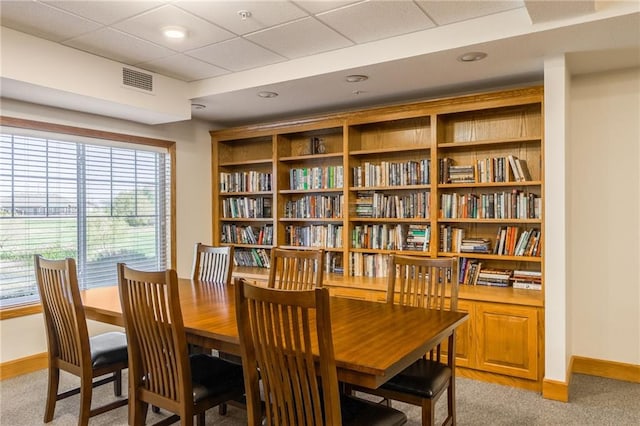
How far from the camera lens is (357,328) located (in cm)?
209

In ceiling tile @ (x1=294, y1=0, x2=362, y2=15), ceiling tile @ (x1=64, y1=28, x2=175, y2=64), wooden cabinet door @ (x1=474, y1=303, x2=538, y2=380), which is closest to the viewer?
ceiling tile @ (x1=294, y1=0, x2=362, y2=15)

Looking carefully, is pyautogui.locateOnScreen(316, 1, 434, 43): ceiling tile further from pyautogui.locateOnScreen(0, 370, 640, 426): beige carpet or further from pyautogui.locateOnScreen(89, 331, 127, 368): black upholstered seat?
pyautogui.locateOnScreen(0, 370, 640, 426): beige carpet

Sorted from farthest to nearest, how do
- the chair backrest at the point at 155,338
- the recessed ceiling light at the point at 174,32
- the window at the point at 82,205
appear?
the window at the point at 82,205
the recessed ceiling light at the point at 174,32
the chair backrest at the point at 155,338

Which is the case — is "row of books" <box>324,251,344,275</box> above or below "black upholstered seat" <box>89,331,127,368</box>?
above

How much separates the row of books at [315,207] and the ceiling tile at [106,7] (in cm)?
239

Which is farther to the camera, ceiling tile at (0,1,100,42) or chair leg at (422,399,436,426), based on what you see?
→ ceiling tile at (0,1,100,42)

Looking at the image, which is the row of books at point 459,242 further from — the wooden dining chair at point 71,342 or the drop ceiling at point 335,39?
the wooden dining chair at point 71,342

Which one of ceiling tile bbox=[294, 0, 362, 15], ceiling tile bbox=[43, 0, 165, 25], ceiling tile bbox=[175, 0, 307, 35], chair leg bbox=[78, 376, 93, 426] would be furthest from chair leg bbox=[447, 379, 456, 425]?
ceiling tile bbox=[43, 0, 165, 25]

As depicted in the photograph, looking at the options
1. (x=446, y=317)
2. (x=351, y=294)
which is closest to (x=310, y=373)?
(x=446, y=317)

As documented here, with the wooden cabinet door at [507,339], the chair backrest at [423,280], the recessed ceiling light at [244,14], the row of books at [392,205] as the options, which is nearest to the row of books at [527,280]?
the wooden cabinet door at [507,339]

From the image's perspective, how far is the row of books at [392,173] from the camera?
12.6ft

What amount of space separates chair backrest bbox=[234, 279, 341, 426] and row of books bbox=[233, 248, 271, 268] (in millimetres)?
3107

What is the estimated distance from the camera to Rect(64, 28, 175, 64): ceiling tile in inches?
118

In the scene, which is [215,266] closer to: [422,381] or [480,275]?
[422,381]
